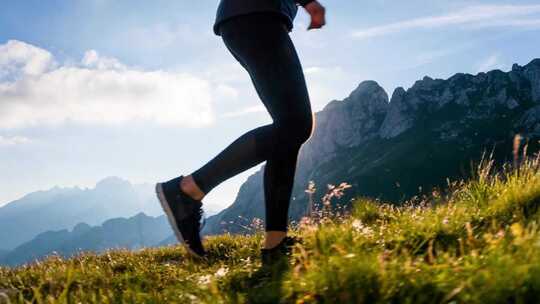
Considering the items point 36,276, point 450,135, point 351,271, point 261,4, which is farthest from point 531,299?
point 450,135

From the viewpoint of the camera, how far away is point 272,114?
4137mm

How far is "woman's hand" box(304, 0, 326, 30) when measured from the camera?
13.9ft

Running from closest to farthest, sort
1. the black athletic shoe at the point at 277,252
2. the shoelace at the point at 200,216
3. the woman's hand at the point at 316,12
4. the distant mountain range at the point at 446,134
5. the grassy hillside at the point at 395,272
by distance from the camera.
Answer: the grassy hillside at the point at 395,272 → the black athletic shoe at the point at 277,252 → the woman's hand at the point at 316,12 → the shoelace at the point at 200,216 → the distant mountain range at the point at 446,134

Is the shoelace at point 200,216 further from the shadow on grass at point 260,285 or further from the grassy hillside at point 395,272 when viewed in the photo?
the shadow on grass at point 260,285

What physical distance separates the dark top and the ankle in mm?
1450

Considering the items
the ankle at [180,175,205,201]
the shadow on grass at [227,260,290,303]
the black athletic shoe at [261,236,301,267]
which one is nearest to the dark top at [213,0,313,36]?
the ankle at [180,175,205,201]

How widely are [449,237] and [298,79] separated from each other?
5.58ft

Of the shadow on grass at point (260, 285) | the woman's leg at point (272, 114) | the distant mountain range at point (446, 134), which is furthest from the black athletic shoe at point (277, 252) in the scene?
the distant mountain range at point (446, 134)

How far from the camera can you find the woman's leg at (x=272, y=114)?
404 cm

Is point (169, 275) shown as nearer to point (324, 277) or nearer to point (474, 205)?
point (324, 277)

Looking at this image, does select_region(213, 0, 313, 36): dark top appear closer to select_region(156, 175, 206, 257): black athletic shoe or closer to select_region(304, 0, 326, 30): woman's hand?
select_region(304, 0, 326, 30): woman's hand

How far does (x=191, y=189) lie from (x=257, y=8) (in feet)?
5.78

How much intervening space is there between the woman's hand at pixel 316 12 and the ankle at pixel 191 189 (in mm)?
1829

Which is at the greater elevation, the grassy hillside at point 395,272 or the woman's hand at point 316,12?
the woman's hand at point 316,12
